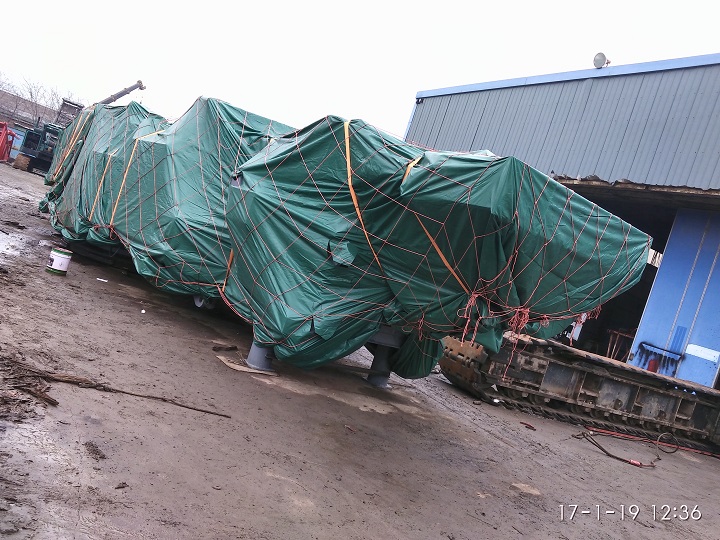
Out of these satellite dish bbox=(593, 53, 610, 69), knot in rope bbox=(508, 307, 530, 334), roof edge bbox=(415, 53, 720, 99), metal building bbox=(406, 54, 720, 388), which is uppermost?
satellite dish bbox=(593, 53, 610, 69)

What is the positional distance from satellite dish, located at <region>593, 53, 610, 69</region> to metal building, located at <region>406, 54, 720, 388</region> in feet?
1.51

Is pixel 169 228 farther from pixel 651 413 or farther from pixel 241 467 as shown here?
pixel 651 413

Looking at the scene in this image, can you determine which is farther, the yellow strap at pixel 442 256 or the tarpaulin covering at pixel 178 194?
the tarpaulin covering at pixel 178 194

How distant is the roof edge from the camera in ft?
44.0

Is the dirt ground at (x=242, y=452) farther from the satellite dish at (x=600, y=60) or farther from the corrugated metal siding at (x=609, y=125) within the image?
the satellite dish at (x=600, y=60)

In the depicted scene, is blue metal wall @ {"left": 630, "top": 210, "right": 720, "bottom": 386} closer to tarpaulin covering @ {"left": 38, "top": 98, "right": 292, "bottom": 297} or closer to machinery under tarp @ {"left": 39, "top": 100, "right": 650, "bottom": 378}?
machinery under tarp @ {"left": 39, "top": 100, "right": 650, "bottom": 378}

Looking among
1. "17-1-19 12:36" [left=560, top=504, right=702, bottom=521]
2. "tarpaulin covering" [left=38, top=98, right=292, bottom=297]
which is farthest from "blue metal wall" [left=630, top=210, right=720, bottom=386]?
"tarpaulin covering" [left=38, top=98, right=292, bottom=297]

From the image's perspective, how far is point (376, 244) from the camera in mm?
6516

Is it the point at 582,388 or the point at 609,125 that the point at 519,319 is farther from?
the point at 609,125

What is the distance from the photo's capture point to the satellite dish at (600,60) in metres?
16.4

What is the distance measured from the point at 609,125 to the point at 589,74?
1.90 metres

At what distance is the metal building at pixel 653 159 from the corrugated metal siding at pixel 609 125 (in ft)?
0.09

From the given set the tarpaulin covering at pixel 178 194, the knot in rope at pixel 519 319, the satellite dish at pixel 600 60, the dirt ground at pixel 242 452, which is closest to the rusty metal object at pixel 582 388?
the dirt ground at pixel 242 452

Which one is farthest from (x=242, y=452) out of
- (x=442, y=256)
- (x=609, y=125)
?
(x=609, y=125)
